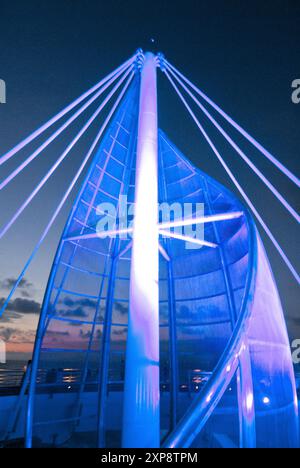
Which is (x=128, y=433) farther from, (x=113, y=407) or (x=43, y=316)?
(x=113, y=407)

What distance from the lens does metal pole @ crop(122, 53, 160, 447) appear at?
6.24m

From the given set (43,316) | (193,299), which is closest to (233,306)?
(193,299)

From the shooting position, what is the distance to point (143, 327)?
6.59 m

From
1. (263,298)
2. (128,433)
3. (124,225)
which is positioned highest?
(124,225)

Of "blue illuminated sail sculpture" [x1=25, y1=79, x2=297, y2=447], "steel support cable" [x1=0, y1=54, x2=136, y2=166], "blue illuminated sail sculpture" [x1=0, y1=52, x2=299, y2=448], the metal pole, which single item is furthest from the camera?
"blue illuminated sail sculpture" [x1=25, y1=79, x2=297, y2=447]

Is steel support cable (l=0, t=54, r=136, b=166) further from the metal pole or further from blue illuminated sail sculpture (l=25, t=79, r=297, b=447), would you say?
blue illuminated sail sculpture (l=25, t=79, r=297, b=447)

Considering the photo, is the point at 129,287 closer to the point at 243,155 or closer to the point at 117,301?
the point at 243,155

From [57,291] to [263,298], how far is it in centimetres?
1085

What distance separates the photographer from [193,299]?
17266mm

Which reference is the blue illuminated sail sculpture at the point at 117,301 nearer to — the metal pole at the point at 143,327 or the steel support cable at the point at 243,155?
the steel support cable at the point at 243,155

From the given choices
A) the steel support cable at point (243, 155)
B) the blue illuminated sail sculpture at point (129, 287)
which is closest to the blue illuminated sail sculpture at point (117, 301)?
the blue illuminated sail sculpture at point (129, 287)

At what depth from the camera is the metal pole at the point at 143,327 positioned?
20.5ft

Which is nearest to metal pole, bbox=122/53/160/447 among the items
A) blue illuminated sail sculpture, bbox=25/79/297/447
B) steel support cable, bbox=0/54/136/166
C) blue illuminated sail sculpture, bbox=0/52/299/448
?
blue illuminated sail sculpture, bbox=0/52/299/448

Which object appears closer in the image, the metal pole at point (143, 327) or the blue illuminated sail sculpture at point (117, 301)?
the metal pole at point (143, 327)
